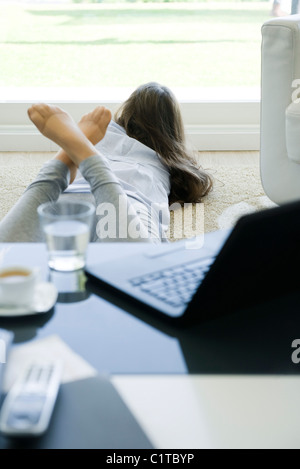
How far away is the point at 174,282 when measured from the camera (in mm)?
863

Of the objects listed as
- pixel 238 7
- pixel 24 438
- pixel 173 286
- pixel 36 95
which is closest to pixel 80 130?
pixel 173 286

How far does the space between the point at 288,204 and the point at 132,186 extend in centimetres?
144

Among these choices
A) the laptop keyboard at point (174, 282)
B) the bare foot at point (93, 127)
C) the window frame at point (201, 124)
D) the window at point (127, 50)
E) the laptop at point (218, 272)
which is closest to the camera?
the laptop at point (218, 272)

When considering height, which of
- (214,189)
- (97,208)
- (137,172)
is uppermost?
(97,208)

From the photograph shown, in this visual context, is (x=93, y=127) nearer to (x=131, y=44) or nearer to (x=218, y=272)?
(x=218, y=272)

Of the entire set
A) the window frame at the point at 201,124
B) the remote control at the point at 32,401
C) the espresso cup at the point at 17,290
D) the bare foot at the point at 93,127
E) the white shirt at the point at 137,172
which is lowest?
the window frame at the point at 201,124

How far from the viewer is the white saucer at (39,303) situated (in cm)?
79

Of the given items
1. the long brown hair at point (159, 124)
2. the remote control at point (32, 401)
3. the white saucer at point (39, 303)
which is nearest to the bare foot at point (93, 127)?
the long brown hair at point (159, 124)

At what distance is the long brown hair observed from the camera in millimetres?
2486

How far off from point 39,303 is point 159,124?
1.76 m

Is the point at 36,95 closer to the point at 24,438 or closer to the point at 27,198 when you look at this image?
the point at 27,198

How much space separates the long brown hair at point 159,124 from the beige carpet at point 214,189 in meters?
0.18

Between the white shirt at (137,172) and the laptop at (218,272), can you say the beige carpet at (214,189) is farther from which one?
the laptop at (218,272)

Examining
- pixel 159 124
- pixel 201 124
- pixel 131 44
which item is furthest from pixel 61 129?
pixel 131 44
